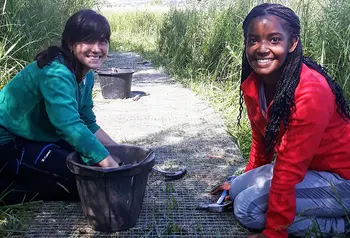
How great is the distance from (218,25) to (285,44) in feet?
13.6

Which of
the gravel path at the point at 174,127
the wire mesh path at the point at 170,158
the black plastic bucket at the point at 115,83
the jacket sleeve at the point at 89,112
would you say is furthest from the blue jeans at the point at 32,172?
the black plastic bucket at the point at 115,83

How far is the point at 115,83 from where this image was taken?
5.45 metres

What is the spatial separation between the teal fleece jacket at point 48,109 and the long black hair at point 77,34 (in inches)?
2.1

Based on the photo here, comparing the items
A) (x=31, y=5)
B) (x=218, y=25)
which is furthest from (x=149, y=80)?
(x=31, y=5)

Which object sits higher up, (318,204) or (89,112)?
(89,112)

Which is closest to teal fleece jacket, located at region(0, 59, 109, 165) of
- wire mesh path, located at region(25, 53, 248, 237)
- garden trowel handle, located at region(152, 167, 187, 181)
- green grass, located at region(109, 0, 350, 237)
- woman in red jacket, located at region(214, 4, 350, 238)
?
wire mesh path, located at region(25, 53, 248, 237)

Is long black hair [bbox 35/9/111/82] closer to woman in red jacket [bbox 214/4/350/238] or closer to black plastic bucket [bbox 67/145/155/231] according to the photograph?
black plastic bucket [bbox 67/145/155/231]

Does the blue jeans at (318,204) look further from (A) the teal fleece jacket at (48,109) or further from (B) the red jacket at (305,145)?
(A) the teal fleece jacket at (48,109)

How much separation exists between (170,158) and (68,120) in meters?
1.34

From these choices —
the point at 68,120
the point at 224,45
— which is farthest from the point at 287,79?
the point at 224,45

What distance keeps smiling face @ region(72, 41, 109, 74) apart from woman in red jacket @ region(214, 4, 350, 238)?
0.79 metres

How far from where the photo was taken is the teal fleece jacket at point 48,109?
2.17 metres

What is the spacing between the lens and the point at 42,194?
8.30ft

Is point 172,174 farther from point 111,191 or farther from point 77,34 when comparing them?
point 77,34
